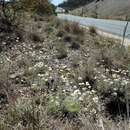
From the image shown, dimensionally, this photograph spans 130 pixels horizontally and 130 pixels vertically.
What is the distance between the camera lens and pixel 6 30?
1503 cm

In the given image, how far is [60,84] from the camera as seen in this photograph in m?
7.77

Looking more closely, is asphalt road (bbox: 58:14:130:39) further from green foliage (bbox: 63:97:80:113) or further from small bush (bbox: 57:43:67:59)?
green foliage (bbox: 63:97:80:113)

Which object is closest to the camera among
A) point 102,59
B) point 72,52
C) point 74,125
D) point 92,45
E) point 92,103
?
point 74,125

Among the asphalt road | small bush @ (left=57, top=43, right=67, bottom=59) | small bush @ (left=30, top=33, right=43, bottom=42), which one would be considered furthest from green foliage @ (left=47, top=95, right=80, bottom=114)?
the asphalt road

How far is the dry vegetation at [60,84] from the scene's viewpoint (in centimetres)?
494

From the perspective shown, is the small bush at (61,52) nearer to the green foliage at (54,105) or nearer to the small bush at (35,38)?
the small bush at (35,38)

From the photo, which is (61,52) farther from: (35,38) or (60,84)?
(60,84)

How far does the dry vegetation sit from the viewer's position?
4.94m

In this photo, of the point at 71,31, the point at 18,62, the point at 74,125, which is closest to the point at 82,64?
the point at 18,62

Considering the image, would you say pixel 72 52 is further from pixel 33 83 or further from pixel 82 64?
pixel 33 83

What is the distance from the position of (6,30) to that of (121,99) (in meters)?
9.04

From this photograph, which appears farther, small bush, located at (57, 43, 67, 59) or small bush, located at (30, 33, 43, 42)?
small bush, located at (30, 33, 43, 42)

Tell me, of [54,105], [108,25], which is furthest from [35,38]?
[108,25]

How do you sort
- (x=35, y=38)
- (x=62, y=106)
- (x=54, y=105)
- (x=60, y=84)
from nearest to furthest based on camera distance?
(x=54, y=105) → (x=62, y=106) → (x=60, y=84) → (x=35, y=38)
